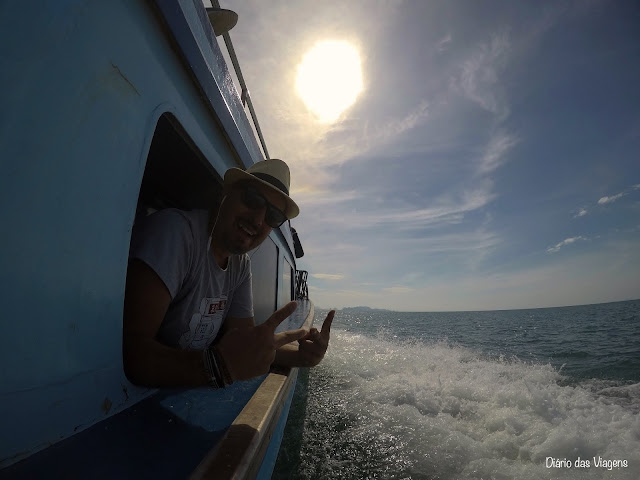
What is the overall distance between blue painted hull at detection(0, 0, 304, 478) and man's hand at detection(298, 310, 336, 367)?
84 centimetres

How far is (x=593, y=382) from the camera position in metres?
7.32

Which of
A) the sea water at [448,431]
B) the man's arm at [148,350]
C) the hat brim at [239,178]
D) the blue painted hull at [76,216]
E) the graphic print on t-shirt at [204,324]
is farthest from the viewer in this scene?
the sea water at [448,431]

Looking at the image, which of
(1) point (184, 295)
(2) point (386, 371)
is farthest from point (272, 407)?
(2) point (386, 371)

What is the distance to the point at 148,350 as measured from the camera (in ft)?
3.81

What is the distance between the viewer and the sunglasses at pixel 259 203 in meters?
1.75

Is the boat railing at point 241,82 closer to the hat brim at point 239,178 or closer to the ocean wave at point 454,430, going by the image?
the hat brim at point 239,178

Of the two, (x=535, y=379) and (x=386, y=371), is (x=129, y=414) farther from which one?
(x=535, y=379)

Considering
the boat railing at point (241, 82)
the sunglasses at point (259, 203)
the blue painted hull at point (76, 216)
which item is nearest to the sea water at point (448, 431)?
→ the blue painted hull at point (76, 216)

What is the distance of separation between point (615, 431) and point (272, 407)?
4780mm

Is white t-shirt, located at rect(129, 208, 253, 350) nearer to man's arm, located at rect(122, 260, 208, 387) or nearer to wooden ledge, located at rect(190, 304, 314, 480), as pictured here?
man's arm, located at rect(122, 260, 208, 387)

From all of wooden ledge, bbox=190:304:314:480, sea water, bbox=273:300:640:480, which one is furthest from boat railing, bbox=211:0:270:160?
sea water, bbox=273:300:640:480

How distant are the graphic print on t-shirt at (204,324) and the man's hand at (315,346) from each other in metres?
0.69

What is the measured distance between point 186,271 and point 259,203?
583 mm

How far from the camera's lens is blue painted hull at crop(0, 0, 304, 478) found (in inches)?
26.7
